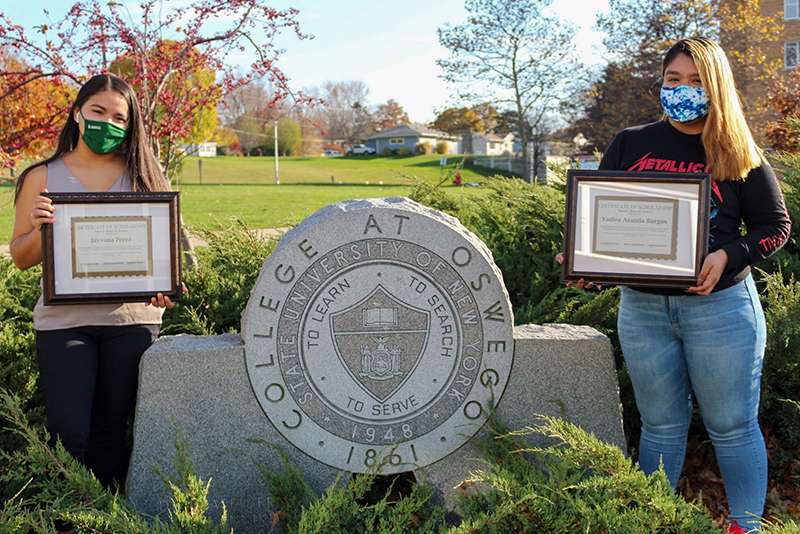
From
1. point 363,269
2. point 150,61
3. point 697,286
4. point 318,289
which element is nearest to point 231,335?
point 318,289

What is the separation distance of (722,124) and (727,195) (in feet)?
0.93

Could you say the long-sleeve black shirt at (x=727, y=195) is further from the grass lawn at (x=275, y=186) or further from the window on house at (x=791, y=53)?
the window on house at (x=791, y=53)

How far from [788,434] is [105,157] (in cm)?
384

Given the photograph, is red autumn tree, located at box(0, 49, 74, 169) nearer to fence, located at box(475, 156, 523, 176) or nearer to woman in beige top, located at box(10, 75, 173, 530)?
woman in beige top, located at box(10, 75, 173, 530)

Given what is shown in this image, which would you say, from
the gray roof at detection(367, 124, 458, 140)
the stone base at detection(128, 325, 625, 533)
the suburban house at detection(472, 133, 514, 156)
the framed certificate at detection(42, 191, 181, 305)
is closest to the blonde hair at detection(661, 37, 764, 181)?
the stone base at detection(128, 325, 625, 533)

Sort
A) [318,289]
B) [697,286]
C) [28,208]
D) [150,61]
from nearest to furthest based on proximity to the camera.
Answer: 1. [697,286]
2. [28,208]
3. [318,289]
4. [150,61]

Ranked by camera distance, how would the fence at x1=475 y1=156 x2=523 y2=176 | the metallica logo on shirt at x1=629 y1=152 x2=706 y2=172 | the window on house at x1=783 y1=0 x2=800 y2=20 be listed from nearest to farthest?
the metallica logo on shirt at x1=629 y1=152 x2=706 y2=172 < the window on house at x1=783 y1=0 x2=800 y2=20 < the fence at x1=475 y1=156 x2=523 y2=176

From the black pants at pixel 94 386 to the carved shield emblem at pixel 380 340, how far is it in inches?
35.6

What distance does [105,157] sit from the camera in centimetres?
289

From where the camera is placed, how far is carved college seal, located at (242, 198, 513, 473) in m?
2.97

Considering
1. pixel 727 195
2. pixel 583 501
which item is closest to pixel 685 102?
pixel 727 195

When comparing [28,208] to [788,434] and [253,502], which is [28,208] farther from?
[788,434]

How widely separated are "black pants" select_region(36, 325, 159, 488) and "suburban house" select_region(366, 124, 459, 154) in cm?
7660

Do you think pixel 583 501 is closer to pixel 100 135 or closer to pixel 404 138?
pixel 100 135
